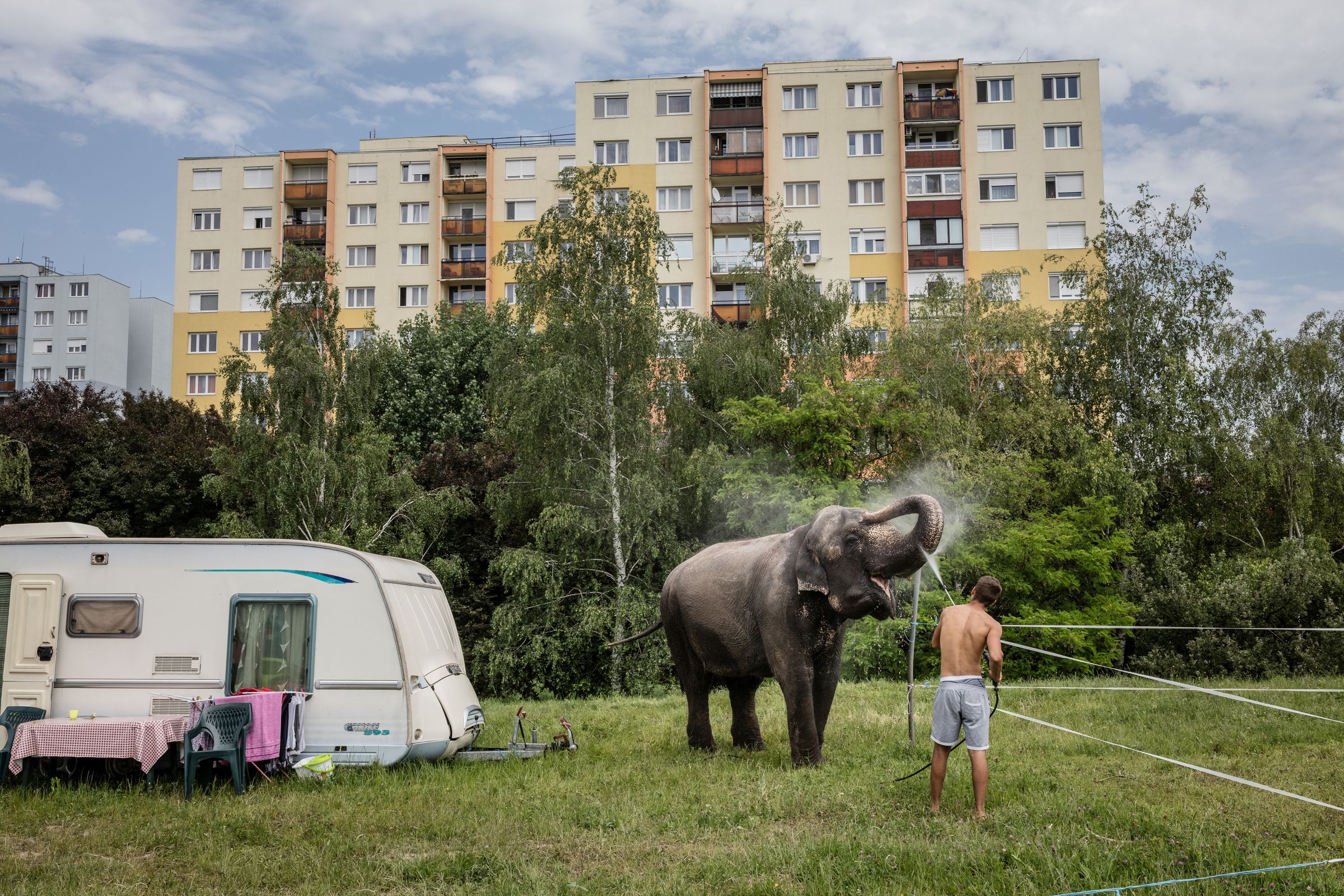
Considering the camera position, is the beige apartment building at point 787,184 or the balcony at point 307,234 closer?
the beige apartment building at point 787,184

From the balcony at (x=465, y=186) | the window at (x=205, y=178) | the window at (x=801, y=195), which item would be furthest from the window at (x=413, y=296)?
the window at (x=801, y=195)

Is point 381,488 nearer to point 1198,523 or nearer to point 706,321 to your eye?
point 706,321

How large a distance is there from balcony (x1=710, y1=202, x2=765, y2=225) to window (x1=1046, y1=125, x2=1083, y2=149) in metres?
13.9

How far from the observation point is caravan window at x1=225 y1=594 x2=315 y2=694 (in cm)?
1142

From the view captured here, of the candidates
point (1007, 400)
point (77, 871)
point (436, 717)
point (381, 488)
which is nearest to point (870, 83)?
point (1007, 400)

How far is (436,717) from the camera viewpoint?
11.6m

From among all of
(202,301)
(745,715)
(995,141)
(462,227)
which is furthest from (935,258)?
(745,715)

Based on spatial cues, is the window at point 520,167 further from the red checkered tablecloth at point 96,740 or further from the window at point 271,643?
the red checkered tablecloth at point 96,740

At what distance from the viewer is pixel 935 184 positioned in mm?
49344

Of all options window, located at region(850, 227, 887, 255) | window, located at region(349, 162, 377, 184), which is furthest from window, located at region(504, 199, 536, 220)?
window, located at region(850, 227, 887, 255)

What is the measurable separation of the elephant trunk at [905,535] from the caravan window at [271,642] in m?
6.12

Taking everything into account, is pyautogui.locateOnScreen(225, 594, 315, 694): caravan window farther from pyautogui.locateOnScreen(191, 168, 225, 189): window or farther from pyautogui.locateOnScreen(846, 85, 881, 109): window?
pyautogui.locateOnScreen(191, 168, 225, 189): window

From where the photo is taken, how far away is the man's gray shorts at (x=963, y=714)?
27.6 feet

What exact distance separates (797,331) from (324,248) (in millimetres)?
32701
